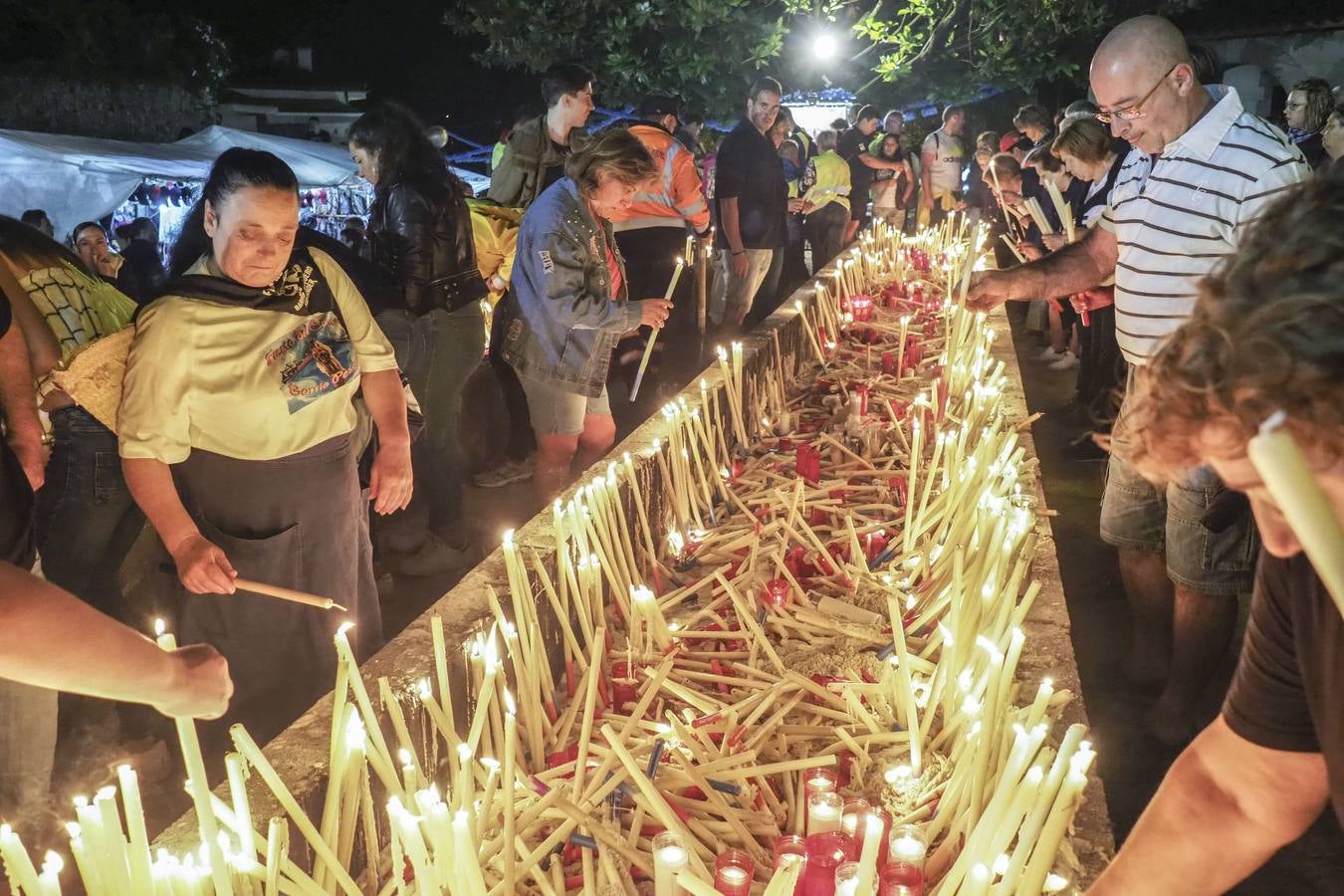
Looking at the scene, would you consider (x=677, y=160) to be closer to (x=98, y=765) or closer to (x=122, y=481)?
(x=122, y=481)

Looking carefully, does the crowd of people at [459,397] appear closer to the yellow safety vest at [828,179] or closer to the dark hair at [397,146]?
the dark hair at [397,146]

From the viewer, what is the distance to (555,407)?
4.26m

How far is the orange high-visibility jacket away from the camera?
6320mm

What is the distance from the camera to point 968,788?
73.2 inches

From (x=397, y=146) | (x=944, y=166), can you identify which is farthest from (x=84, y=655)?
(x=944, y=166)

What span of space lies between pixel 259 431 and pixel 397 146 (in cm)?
202

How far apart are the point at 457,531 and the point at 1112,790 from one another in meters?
2.93

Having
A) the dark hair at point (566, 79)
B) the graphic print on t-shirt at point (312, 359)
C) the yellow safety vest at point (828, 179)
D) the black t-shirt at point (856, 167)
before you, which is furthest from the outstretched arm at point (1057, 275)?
the black t-shirt at point (856, 167)

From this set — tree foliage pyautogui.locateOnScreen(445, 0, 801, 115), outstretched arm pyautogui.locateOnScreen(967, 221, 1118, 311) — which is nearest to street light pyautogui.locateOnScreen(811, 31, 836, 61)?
tree foliage pyautogui.locateOnScreen(445, 0, 801, 115)

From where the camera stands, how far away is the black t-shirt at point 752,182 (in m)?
7.63

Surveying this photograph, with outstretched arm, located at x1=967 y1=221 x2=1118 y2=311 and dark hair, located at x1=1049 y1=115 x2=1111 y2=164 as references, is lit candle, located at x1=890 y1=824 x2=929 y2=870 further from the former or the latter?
dark hair, located at x1=1049 y1=115 x2=1111 y2=164

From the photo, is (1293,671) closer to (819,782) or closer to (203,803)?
(819,782)

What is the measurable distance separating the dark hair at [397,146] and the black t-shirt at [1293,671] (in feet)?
11.8

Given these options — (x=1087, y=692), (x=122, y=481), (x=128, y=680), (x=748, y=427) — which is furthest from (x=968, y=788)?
(x=748, y=427)
